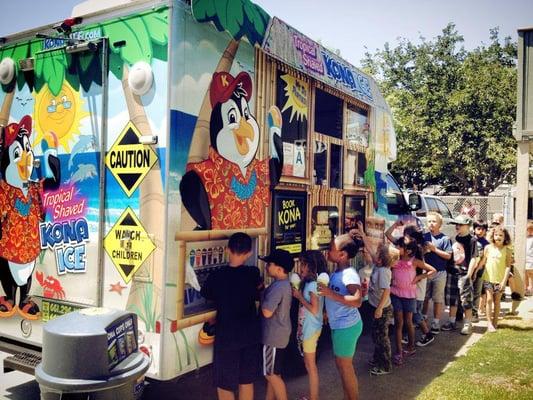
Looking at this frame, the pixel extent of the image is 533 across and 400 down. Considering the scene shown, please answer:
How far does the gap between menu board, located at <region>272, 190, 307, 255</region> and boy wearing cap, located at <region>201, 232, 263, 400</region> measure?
69cm

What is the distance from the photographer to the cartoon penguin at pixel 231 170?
3428mm

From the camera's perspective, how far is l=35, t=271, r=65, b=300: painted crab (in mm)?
3734

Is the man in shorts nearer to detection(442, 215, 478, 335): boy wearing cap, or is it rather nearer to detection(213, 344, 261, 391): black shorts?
detection(442, 215, 478, 335): boy wearing cap

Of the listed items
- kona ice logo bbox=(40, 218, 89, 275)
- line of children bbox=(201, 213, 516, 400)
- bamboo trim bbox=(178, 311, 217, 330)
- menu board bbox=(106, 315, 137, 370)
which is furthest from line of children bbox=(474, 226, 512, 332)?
menu board bbox=(106, 315, 137, 370)

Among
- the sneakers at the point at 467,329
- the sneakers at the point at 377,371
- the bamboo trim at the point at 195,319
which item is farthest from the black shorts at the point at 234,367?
the sneakers at the point at 467,329

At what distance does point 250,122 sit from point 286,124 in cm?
60

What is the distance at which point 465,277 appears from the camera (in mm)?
7125

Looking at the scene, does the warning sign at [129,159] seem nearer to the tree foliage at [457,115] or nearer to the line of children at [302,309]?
the line of children at [302,309]

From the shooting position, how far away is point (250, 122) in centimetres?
394

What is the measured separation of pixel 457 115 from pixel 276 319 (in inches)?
854

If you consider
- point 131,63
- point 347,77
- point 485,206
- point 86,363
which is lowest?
point 86,363

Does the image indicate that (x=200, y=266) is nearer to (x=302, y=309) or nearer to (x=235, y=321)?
(x=235, y=321)

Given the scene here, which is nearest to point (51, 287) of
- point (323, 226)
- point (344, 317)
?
point (344, 317)

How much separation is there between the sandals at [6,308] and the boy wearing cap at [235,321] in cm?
185
